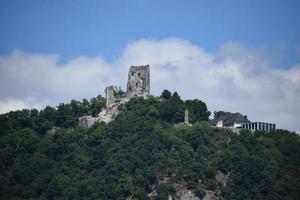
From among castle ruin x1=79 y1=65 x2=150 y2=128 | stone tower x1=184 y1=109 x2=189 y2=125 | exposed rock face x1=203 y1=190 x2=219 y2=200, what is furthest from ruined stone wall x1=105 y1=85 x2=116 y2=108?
exposed rock face x1=203 y1=190 x2=219 y2=200

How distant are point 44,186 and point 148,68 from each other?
79.7ft

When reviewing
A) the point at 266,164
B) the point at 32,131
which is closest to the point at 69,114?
the point at 32,131

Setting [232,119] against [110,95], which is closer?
[232,119]

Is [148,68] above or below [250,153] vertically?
above

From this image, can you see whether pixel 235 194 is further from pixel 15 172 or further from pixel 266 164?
pixel 15 172

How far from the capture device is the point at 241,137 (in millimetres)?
138875

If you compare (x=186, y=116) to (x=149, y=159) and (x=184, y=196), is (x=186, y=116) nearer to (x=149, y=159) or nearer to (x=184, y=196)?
(x=149, y=159)

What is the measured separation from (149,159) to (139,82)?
59.8 ft

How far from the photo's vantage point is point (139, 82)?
5965 inches

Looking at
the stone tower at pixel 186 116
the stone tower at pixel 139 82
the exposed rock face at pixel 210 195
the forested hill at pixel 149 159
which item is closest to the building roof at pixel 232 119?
the forested hill at pixel 149 159

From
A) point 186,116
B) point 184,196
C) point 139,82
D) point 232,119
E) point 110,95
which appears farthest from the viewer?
point 139,82

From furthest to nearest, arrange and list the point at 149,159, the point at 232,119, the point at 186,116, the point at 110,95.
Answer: the point at 110,95
the point at 232,119
the point at 186,116
the point at 149,159

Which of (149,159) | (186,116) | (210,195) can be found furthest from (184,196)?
(186,116)

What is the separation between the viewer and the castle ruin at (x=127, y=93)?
5856 inches
